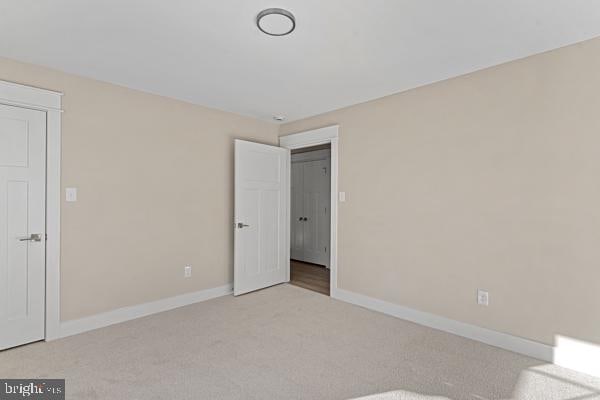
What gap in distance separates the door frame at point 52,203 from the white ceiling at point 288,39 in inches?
13.5

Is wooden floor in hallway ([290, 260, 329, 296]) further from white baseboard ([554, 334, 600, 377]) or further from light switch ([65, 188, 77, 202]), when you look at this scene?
light switch ([65, 188, 77, 202])

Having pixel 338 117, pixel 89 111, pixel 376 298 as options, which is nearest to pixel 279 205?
pixel 338 117

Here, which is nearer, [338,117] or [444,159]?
[444,159]

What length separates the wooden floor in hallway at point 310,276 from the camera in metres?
4.49

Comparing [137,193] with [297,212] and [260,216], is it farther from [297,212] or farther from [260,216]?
[297,212]

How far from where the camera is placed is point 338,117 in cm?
397

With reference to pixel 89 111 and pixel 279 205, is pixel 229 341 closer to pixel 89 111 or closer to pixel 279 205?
pixel 279 205

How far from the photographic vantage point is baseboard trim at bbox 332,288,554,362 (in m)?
2.49

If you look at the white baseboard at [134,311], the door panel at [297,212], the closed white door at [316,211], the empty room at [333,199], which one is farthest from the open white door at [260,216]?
the door panel at [297,212]

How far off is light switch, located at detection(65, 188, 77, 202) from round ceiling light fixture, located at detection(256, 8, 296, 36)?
2.23m

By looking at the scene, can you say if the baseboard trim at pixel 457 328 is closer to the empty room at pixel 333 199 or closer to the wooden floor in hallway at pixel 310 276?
the empty room at pixel 333 199

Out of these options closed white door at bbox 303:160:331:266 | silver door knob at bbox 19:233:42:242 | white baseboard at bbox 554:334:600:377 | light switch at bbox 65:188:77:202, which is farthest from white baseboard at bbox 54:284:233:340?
white baseboard at bbox 554:334:600:377

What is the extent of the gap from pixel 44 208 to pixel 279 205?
2648 millimetres

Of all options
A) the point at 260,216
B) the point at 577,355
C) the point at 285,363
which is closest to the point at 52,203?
the point at 260,216
